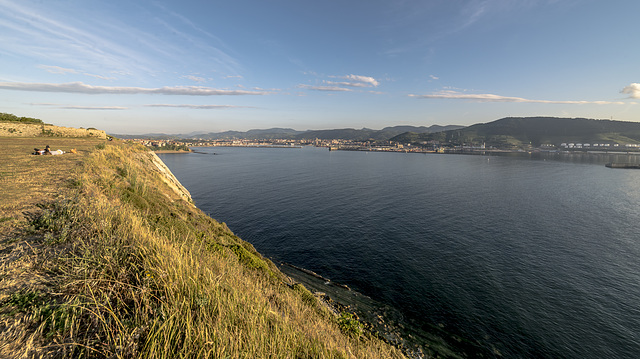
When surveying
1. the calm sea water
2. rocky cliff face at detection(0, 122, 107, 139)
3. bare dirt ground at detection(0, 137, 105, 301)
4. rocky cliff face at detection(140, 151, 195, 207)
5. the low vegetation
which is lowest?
the calm sea water

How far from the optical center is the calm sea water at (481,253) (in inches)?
749

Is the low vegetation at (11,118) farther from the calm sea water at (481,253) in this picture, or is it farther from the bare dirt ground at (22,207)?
the bare dirt ground at (22,207)

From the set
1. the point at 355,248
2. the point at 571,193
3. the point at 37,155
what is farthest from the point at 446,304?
the point at 571,193

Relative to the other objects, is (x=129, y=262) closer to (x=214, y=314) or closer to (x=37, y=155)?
(x=214, y=314)

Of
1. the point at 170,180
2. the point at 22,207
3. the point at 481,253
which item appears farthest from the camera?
the point at 170,180

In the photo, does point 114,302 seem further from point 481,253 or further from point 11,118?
point 11,118

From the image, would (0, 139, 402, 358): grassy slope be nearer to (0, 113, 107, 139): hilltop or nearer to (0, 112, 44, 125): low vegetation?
(0, 113, 107, 139): hilltop

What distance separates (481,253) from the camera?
97.7ft

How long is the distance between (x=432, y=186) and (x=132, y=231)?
2853 inches

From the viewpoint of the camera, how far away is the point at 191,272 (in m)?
6.01

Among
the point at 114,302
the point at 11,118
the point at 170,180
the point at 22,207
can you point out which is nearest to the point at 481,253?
the point at 114,302

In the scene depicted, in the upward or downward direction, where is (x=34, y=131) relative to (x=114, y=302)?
upward

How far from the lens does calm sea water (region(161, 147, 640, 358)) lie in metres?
19.0

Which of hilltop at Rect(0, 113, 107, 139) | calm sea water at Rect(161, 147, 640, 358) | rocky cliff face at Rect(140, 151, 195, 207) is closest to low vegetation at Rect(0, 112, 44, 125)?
hilltop at Rect(0, 113, 107, 139)
